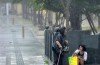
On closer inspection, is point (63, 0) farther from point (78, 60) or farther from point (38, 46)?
point (78, 60)

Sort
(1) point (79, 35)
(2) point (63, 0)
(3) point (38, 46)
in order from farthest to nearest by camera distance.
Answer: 1. (3) point (38, 46)
2. (2) point (63, 0)
3. (1) point (79, 35)

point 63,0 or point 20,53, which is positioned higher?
point 63,0

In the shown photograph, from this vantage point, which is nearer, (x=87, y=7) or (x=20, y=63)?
(x=20, y=63)

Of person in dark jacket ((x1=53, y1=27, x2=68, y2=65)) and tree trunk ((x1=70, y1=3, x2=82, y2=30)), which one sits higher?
tree trunk ((x1=70, y1=3, x2=82, y2=30))

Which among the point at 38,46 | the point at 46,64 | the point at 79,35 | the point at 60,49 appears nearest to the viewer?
the point at 60,49

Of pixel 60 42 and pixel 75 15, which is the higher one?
pixel 75 15

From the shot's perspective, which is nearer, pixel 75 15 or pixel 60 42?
pixel 60 42

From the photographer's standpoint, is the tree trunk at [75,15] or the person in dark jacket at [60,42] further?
the tree trunk at [75,15]

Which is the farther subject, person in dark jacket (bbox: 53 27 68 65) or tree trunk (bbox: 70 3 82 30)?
tree trunk (bbox: 70 3 82 30)

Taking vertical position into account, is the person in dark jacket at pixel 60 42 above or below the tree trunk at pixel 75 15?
below

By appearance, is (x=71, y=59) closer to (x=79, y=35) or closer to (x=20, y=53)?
(x=79, y=35)

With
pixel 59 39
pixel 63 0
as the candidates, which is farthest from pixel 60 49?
pixel 63 0

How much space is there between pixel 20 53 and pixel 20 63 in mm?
3890

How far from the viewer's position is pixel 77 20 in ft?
73.2
